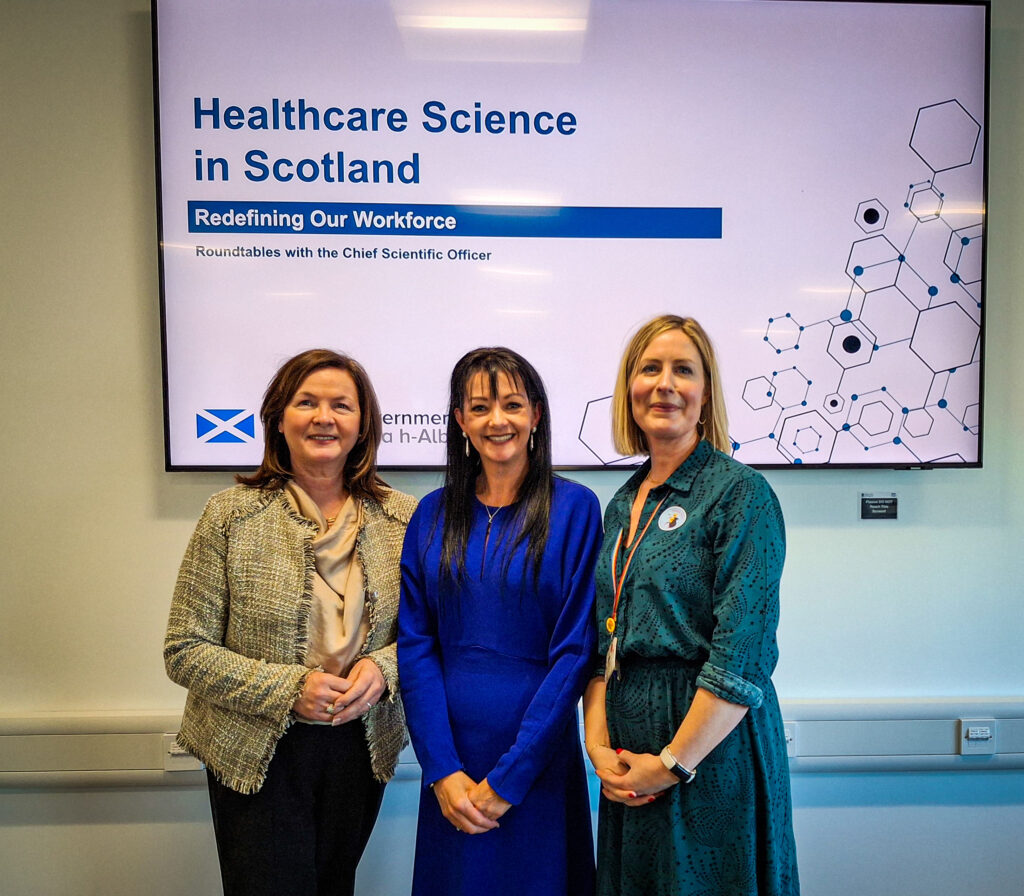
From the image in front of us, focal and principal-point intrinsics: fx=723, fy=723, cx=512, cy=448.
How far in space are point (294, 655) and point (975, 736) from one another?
201 centimetres

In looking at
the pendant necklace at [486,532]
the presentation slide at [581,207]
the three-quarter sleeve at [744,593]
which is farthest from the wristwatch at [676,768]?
the presentation slide at [581,207]

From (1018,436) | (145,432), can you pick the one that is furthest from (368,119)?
(1018,436)

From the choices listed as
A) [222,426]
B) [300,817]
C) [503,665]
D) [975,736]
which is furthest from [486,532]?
[975,736]

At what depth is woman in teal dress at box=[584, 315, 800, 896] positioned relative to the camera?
1.23 metres

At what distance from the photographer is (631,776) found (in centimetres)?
128

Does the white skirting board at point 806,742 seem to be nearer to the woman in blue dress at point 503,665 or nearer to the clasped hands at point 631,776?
the woman in blue dress at point 503,665

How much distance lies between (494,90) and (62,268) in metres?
1.33

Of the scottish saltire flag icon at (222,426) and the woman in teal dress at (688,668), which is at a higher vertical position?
the scottish saltire flag icon at (222,426)

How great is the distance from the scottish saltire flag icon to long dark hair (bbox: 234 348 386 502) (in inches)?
19.3

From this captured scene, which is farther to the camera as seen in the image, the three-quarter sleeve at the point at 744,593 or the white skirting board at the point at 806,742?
the white skirting board at the point at 806,742

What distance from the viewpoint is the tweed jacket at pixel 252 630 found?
1.42m

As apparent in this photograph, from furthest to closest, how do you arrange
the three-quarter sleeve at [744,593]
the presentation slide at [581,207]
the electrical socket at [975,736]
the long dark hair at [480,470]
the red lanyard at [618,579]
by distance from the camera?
the electrical socket at [975,736] < the presentation slide at [581,207] < the long dark hair at [480,470] < the red lanyard at [618,579] < the three-quarter sleeve at [744,593]

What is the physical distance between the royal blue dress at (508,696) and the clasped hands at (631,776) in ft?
0.34

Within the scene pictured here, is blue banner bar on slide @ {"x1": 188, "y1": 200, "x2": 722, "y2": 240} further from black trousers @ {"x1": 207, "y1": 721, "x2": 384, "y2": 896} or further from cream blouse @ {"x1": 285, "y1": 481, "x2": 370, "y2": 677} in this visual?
black trousers @ {"x1": 207, "y1": 721, "x2": 384, "y2": 896}
